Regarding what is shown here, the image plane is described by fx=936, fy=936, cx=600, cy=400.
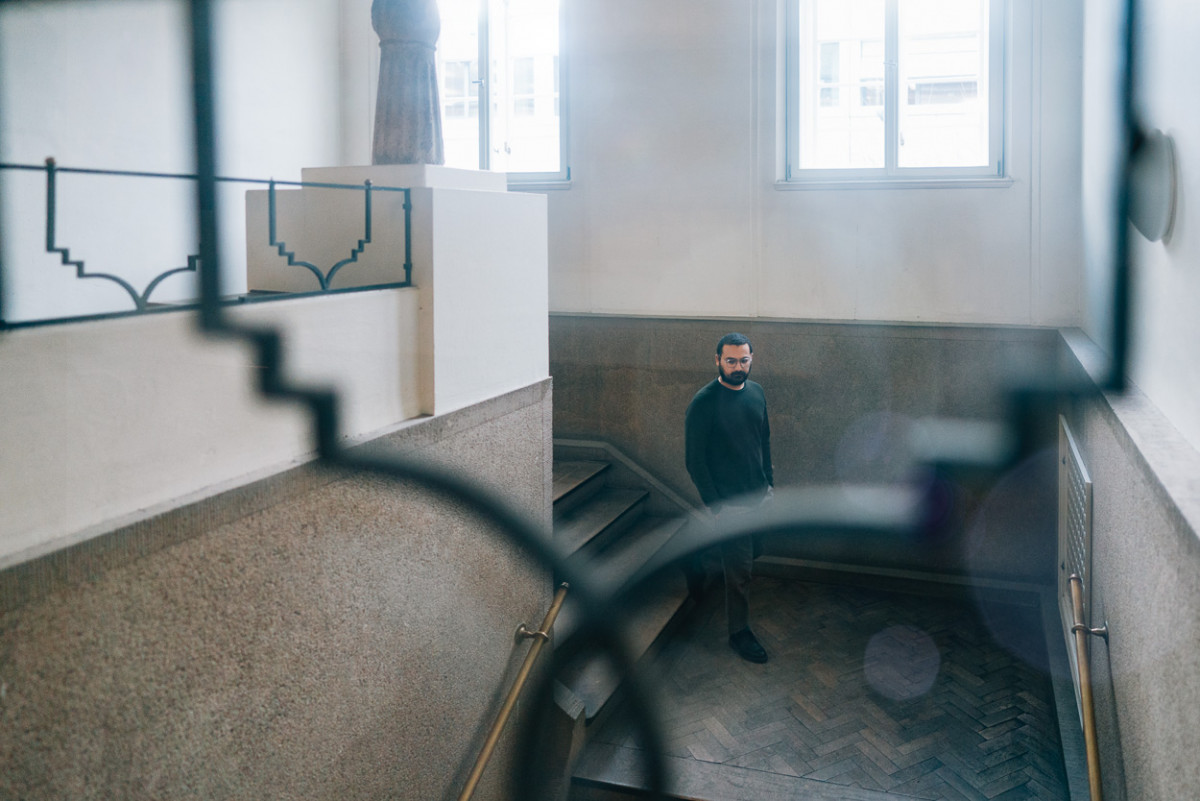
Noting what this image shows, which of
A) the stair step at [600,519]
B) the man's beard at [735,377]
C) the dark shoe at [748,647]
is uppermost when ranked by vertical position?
the man's beard at [735,377]

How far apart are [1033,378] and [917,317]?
2.97 feet

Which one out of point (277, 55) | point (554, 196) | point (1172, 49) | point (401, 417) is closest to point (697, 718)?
point (401, 417)

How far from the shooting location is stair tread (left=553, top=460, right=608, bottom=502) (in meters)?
6.85

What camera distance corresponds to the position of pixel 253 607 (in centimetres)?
297

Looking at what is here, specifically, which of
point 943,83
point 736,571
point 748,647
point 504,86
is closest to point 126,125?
point 504,86

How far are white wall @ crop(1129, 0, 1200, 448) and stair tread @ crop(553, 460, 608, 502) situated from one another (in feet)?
12.7

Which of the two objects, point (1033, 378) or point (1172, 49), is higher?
point (1172, 49)

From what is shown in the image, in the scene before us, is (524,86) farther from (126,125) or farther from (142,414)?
(142,414)

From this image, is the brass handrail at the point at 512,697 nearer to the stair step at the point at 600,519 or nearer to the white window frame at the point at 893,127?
the stair step at the point at 600,519

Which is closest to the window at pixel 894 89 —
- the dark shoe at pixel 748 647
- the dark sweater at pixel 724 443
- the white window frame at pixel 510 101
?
the white window frame at pixel 510 101

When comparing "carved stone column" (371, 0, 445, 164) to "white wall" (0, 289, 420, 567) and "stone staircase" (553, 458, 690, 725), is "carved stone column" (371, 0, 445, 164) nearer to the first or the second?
"white wall" (0, 289, 420, 567)

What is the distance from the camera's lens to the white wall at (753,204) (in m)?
6.52

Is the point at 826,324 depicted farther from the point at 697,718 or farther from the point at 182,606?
the point at 182,606

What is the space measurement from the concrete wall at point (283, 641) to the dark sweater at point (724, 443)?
121cm
